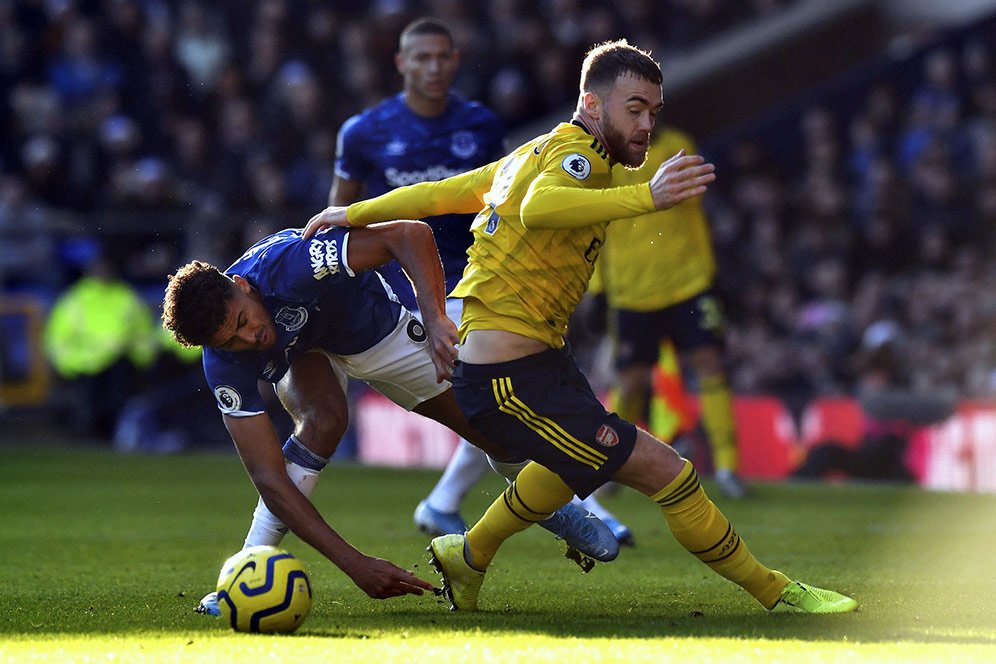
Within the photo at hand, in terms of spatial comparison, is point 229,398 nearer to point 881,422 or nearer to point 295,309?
point 295,309

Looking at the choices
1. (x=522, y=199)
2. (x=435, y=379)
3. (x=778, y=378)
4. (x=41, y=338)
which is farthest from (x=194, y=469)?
(x=522, y=199)

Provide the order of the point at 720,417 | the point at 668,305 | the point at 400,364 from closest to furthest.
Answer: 1. the point at 400,364
2. the point at 668,305
3. the point at 720,417

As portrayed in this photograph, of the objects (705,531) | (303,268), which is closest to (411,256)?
(303,268)

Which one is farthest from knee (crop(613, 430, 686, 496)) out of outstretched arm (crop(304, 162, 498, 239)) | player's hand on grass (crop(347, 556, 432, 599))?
outstretched arm (crop(304, 162, 498, 239))

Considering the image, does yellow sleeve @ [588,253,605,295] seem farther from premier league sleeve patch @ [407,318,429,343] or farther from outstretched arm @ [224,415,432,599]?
outstretched arm @ [224,415,432,599]

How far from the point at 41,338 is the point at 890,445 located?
8434 millimetres

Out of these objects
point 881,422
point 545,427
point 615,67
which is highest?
point 615,67

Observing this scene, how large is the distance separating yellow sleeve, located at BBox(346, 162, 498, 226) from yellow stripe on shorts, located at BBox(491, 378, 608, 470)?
25.3 inches

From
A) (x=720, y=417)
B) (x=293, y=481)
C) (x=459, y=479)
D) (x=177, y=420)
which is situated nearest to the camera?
(x=293, y=481)

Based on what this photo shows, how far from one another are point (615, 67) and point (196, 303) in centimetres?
153

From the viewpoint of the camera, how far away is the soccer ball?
5.11m

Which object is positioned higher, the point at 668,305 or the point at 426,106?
the point at 426,106

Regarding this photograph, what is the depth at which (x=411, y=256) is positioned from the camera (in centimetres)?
575

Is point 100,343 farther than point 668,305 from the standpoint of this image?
Yes
